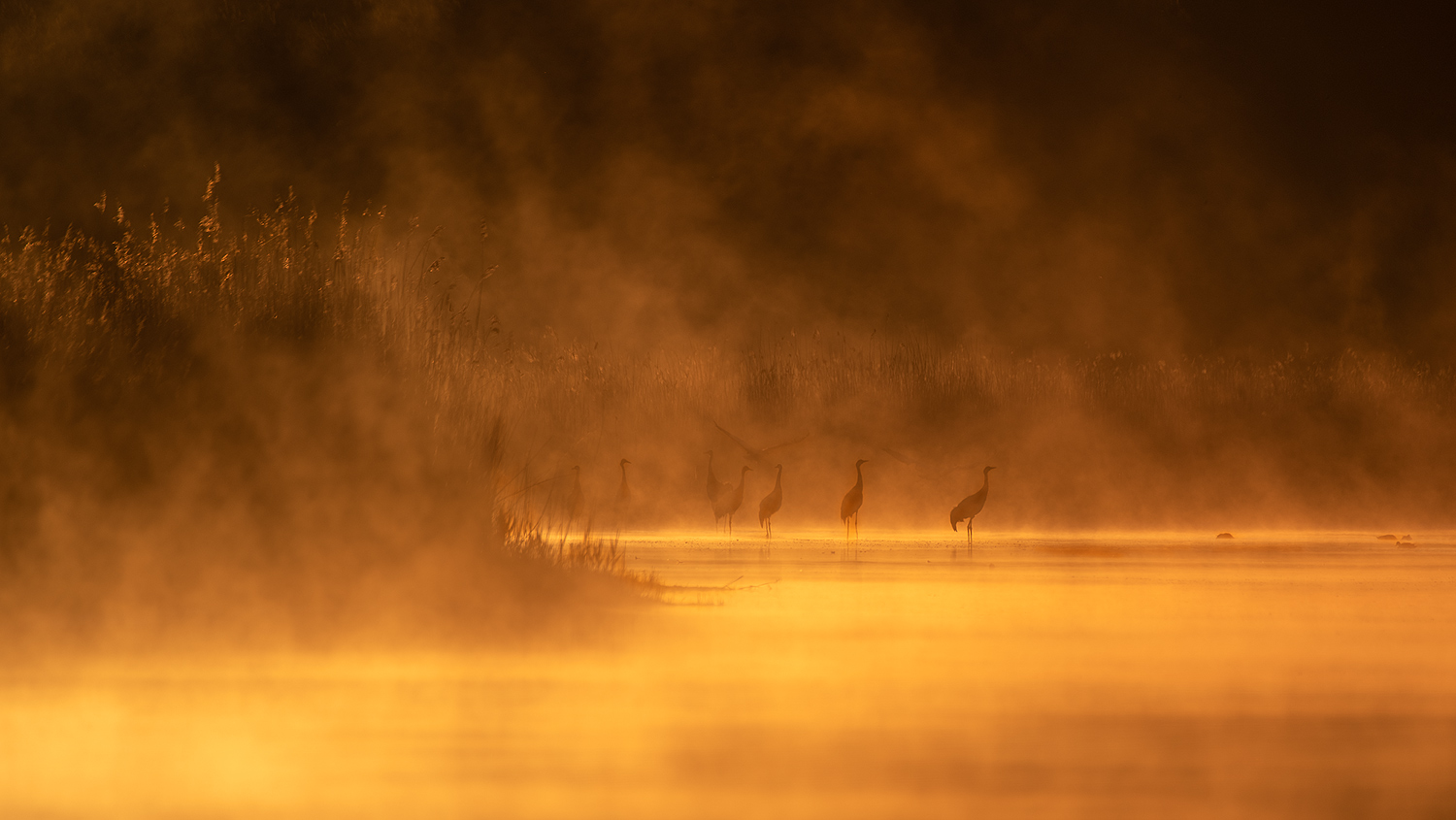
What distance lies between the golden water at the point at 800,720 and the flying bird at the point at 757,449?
22.0 ft

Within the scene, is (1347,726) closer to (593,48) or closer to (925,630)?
(925,630)

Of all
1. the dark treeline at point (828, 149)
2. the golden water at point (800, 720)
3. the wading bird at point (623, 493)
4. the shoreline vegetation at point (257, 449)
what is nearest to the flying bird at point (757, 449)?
the wading bird at point (623, 493)

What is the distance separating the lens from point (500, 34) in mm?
27594

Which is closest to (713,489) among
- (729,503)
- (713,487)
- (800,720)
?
(713,487)

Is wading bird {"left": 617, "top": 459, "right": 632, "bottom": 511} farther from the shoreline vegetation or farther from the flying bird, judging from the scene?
the shoreline vegetation

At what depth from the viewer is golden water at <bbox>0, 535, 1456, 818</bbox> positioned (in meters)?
3.32

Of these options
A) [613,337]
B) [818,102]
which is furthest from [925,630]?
[818,102]

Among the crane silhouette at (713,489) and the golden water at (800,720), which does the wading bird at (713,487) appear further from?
the golden water at (800,720)

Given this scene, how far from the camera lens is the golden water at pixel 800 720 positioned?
332 cm

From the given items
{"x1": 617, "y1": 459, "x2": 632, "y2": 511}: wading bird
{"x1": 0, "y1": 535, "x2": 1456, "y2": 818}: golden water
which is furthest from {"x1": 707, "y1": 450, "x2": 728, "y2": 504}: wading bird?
{"x1": 0, "y1": 535, "x2": 1456, "y2": 818}: golden water

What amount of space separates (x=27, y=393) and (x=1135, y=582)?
160 inches

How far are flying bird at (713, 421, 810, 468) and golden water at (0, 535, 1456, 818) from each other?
6.70 m

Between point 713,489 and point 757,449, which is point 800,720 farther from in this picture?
point 757,449

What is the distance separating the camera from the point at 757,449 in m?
13.9
